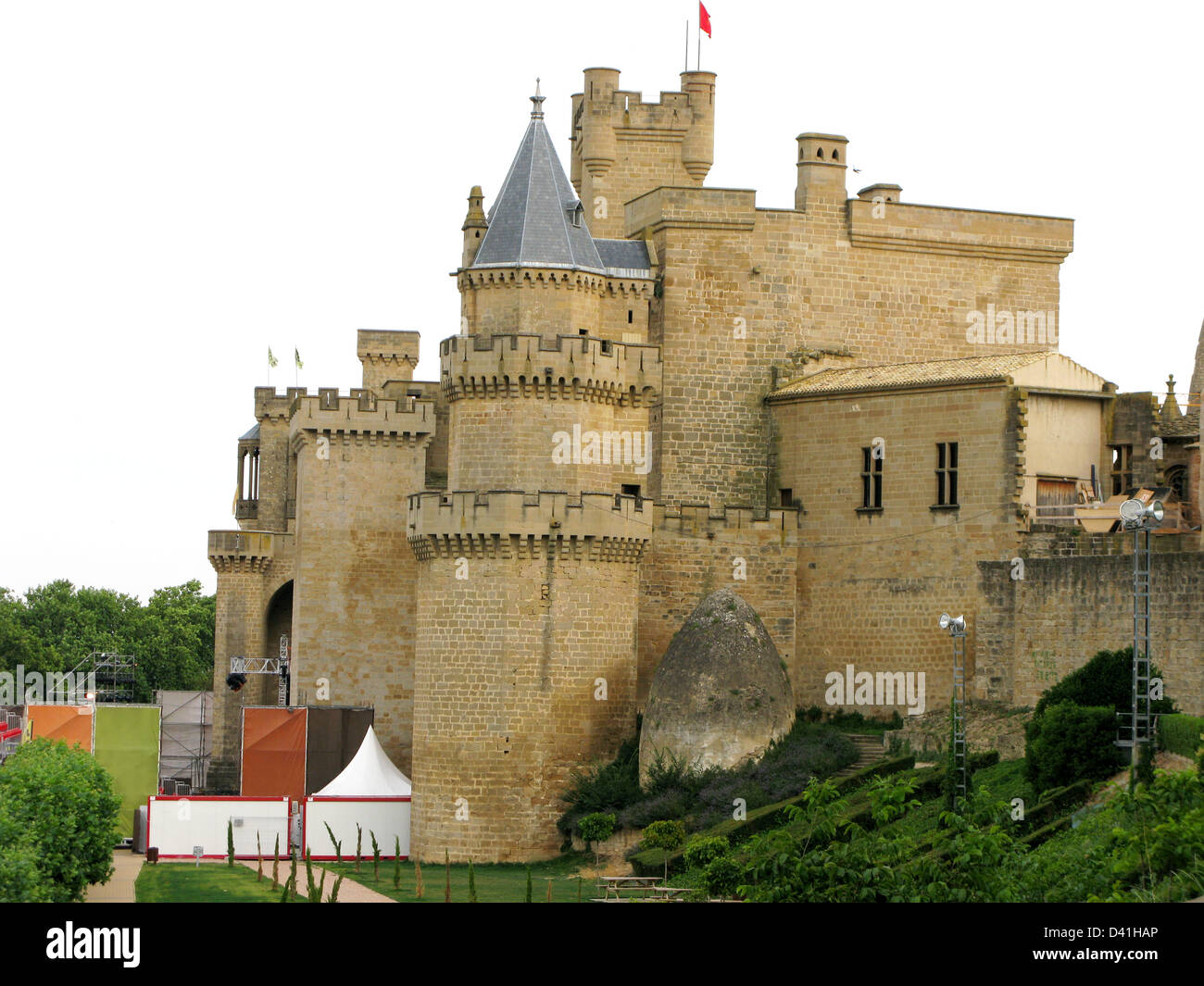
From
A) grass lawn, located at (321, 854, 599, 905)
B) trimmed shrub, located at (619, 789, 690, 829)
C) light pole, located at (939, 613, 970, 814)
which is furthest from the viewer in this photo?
trimmed shrub, located at (619, 789, 690, 829)

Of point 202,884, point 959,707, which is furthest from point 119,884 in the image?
point 959,707

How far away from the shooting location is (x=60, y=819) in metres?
40.8

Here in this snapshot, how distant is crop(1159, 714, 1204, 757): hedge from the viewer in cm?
3484

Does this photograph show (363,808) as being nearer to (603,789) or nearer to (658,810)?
(603,789)

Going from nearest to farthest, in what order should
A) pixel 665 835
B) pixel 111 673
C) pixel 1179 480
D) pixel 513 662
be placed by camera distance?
pixel 665 835 < pixel 513 662 < pixel 1179 480 < pixel 111 673

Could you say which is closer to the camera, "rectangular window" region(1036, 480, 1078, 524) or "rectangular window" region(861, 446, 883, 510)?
"rectangular window" region(1036, 480, 1078, 524)

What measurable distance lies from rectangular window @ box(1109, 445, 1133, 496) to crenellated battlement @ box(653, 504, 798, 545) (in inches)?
290

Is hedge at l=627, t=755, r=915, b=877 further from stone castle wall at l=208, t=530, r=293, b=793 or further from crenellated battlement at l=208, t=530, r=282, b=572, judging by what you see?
crenellated battlement at l=208, t=530, r=282, b=572

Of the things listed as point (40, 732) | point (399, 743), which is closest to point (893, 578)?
point (399, 743)

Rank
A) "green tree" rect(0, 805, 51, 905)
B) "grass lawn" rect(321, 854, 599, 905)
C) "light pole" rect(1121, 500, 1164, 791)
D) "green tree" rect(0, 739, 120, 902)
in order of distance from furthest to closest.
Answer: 1. "grass lawn" rect(321, 854, 599, 905)
2. "green tree" rect(0, 739, 120, 902)
3. "light pole" rect(1121, 500, 1164, 791)
4. "green tree" rect(0, 805, 51, 905)

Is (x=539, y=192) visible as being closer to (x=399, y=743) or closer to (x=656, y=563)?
(x=656, y=563)

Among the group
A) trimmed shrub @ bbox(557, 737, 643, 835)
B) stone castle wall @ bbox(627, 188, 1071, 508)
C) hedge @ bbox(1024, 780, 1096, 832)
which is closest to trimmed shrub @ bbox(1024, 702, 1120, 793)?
hedge @ bbox(1024, 780, 1096, 832)

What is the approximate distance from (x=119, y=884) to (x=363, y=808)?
6.06m

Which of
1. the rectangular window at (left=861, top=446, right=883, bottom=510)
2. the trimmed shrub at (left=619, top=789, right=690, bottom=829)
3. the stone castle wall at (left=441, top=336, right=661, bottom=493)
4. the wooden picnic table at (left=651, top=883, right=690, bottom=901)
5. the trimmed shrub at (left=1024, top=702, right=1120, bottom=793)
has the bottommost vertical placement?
the wooden picnic table at (left=651, top=883, right=690, bottom=901)
